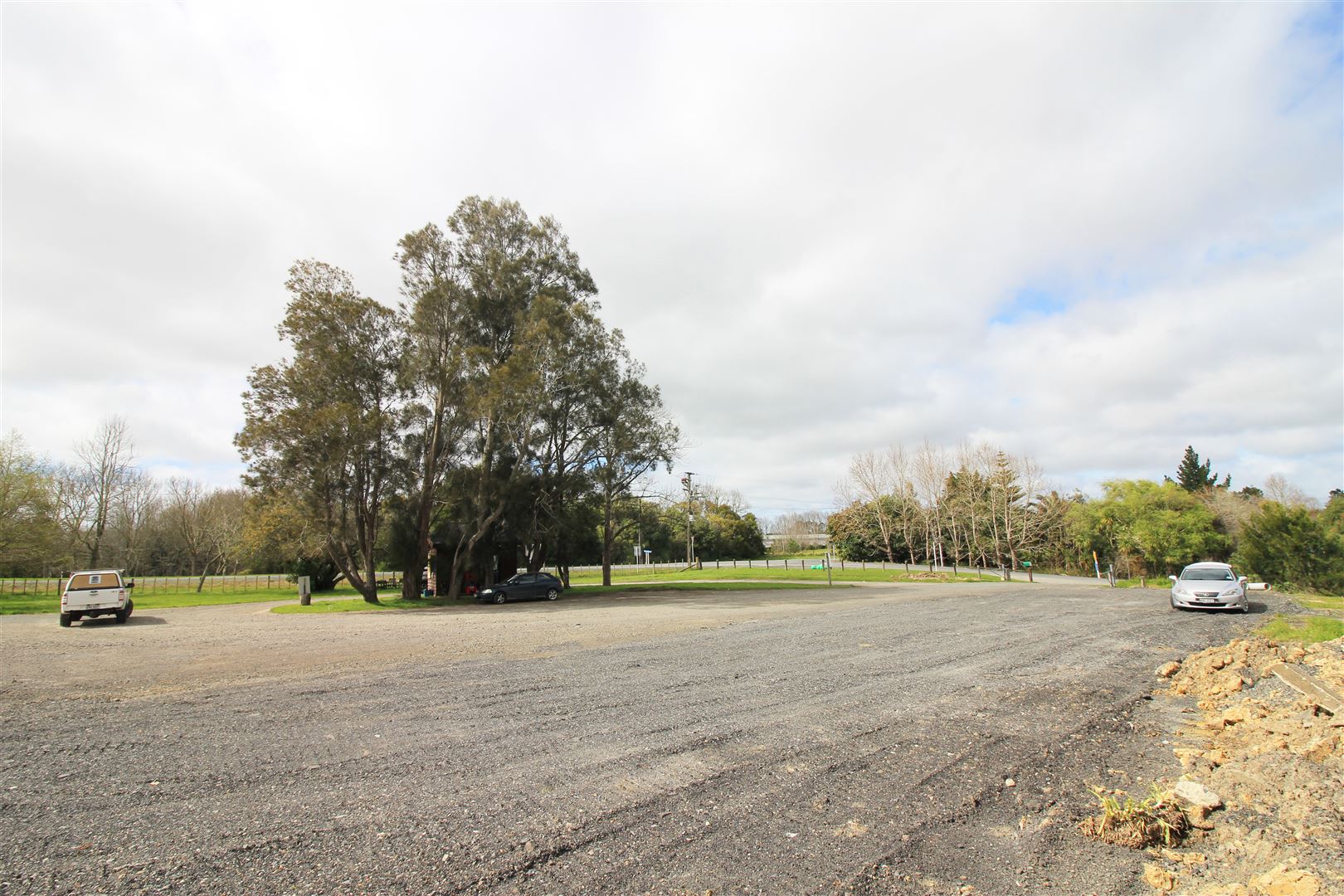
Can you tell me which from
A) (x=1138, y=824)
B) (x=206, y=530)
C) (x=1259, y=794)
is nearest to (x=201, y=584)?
(x=206, y=530)

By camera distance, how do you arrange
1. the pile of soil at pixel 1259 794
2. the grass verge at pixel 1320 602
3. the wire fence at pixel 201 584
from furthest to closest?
the wire fence at pixel 201 584
the grass verge at pixel 1320 602
the pile of soil at pixel 1259 794

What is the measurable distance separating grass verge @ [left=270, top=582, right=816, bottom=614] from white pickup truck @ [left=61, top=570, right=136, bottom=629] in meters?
6.01

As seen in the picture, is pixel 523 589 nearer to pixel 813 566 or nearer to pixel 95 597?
pixel 95 597

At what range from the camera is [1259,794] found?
4.77 m

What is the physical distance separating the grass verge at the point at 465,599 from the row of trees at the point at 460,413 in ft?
4.41

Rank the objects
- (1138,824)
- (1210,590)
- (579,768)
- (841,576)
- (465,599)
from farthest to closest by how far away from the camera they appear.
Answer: (841,576), (465,599), (1210,590), (579,768), (1138,824)

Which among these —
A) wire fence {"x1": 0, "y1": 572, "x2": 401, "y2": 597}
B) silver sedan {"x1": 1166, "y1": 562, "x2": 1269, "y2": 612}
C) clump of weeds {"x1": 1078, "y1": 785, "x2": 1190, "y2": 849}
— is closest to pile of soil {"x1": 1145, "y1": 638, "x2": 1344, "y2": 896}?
clump of weeds {"x1": 1078, "y1": 785, "x2": 1190, "y2": 849}

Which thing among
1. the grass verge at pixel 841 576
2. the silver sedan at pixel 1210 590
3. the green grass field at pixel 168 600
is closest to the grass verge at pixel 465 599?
the grass verge at pixel 841 576

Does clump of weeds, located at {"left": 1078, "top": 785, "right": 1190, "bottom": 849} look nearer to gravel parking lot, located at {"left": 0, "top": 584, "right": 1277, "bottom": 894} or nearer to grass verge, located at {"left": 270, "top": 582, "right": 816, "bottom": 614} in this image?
gravel parking lot, located at {"left": 0, "top": 584, "right": 1277, "bottom": 894}

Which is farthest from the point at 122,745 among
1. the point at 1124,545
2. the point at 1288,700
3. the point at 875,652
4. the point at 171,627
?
the point at 1124,545

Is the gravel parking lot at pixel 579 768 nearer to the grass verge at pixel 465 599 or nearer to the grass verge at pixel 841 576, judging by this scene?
the grass verge at pixel 465 599

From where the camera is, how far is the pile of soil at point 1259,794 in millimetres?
3588

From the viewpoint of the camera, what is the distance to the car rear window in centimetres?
2048

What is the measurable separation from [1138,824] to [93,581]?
91.5ft
